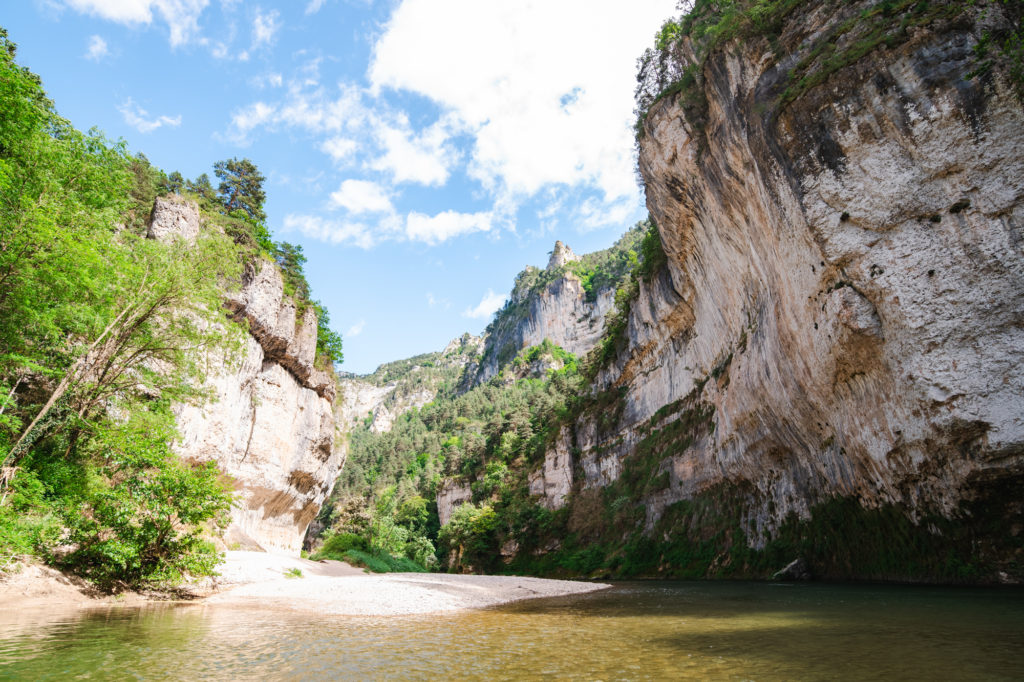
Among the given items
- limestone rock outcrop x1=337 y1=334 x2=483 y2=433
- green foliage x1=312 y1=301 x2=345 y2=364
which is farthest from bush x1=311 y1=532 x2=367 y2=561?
limestone rock outcrop x1=337 y1=334 x2=483 y2=433

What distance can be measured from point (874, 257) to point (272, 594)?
18633 millimetres

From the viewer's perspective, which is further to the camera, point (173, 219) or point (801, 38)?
point (173, 219)

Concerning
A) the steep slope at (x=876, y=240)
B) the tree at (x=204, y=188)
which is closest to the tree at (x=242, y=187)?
the tree at (x=204, y=188)

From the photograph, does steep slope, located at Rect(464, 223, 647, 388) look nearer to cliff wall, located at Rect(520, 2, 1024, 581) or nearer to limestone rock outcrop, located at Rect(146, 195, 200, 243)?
cliff wall, located at Rect(520, 2, 1024, 581)

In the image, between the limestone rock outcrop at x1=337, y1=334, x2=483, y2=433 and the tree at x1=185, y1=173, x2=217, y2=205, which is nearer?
the tree at x1=185, y1=173, x2=217, y2=205

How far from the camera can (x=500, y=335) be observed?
136625mm

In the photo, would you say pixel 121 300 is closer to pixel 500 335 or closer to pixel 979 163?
pixel 979 163

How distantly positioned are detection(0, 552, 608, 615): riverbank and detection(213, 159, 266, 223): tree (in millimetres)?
23753

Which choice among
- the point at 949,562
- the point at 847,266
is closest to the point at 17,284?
the point at 847,266

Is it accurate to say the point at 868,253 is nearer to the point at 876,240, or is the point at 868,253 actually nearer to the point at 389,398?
the point at 876,240

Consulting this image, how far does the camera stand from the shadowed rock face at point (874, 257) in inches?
476

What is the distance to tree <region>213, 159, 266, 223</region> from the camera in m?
A: 32.2

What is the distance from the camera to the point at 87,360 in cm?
1121

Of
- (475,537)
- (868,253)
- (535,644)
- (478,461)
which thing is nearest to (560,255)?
(478,461)
